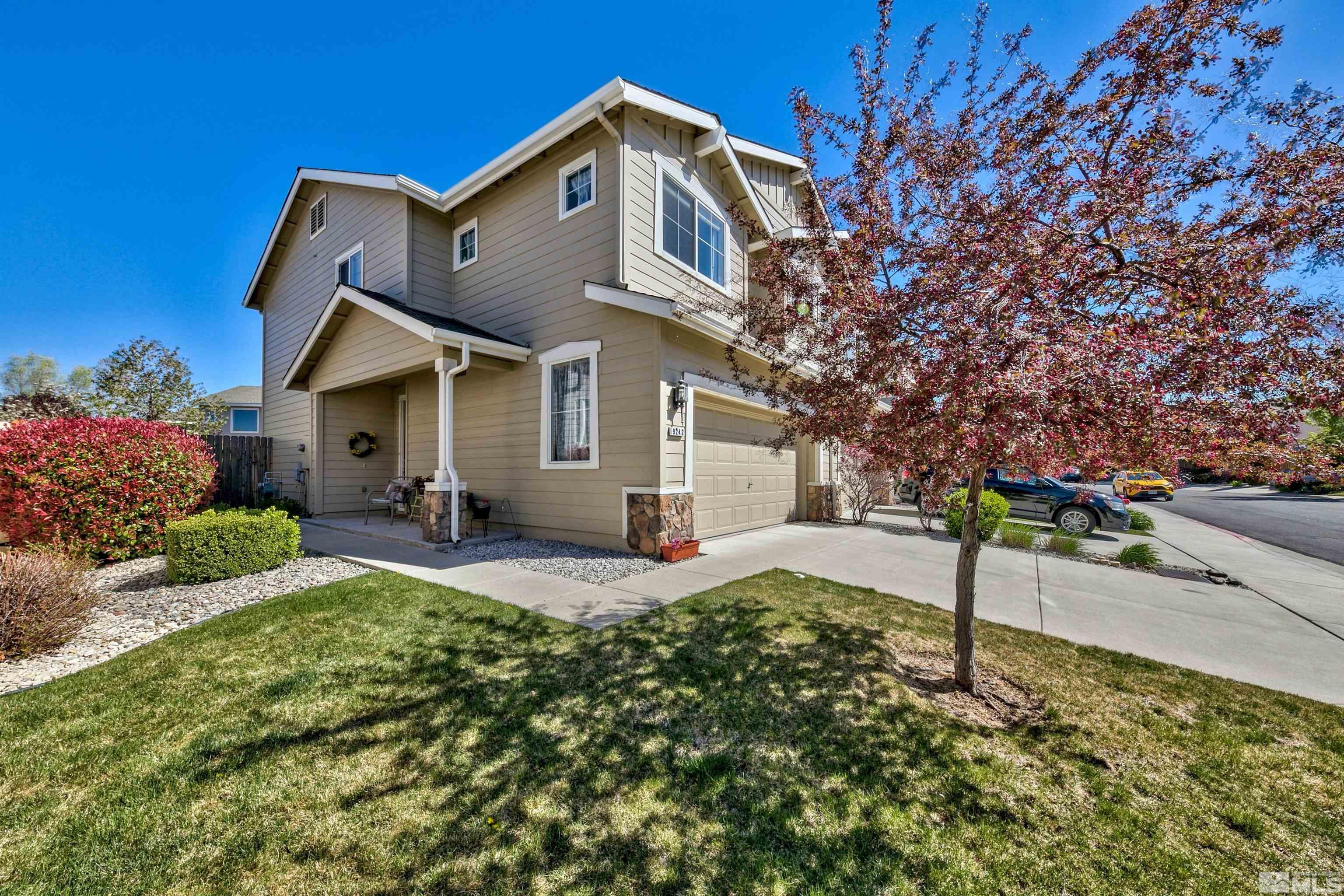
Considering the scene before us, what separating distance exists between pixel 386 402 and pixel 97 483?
20.8 feet

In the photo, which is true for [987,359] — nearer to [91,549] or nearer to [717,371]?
[717,371]

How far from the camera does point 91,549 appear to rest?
239 inches

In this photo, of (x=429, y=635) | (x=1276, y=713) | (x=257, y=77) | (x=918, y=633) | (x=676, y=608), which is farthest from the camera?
(x=257, y=77)

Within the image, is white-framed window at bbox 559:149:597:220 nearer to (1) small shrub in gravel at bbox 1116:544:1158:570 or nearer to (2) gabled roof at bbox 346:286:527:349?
(2) gabled roof at bbox 346:286:527:349

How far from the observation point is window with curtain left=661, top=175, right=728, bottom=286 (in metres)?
8.43

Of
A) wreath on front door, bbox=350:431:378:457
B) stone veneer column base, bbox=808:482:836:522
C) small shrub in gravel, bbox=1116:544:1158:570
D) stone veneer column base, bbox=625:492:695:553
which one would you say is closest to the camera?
stone veneer column base, bbox=625:492:695:553

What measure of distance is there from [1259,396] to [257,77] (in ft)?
55.7

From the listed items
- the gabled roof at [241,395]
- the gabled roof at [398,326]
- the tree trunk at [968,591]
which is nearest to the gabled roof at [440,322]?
the gabled roof at [398,326]

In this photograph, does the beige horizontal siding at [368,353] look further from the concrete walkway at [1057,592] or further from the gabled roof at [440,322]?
the concrete walkway at [1057,592]

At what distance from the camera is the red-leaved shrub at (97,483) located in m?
5.74

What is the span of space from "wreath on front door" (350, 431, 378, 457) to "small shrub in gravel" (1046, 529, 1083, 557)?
580 inches

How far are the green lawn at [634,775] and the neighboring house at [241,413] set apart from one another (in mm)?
22065

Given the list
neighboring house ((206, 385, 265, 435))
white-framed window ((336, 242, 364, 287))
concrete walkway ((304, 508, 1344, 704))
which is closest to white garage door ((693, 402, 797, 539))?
concrete walkway ((304, 508, 1344, 704))

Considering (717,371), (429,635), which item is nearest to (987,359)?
(429,635)
